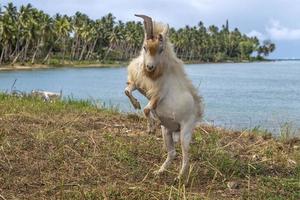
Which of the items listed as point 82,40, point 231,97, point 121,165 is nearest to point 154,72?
point 121,165

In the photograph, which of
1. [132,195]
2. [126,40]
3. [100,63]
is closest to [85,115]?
[132,195]

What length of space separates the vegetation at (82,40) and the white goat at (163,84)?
175 ft

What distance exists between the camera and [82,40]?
109438mm

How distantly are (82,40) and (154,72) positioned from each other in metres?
105

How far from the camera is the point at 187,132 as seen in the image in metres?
6.08

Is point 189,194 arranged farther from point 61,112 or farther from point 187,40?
point 187,40

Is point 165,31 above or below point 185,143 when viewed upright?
above

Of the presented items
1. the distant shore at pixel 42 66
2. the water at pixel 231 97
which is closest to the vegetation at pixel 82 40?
the distant shore at pixel 42 66

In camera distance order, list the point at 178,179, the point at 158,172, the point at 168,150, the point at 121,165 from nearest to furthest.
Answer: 1. the point at 178,179
2. the point at 158,172
3. the point at 168,150
4. the point at 121,165

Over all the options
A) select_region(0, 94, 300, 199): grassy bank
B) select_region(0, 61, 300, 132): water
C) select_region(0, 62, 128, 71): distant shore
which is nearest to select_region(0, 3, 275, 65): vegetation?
select_region(0, 62, 128, 71): distant shore

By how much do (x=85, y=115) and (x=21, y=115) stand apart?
4.86 ft

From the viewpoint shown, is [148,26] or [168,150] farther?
[168,150]

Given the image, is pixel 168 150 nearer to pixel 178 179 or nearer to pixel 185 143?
pixel 185 143

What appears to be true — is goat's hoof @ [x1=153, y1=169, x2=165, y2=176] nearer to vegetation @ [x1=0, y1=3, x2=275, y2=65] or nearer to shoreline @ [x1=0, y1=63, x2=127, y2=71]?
vegetation @ [x1=0, y1=3, x2=275, y2=65]
